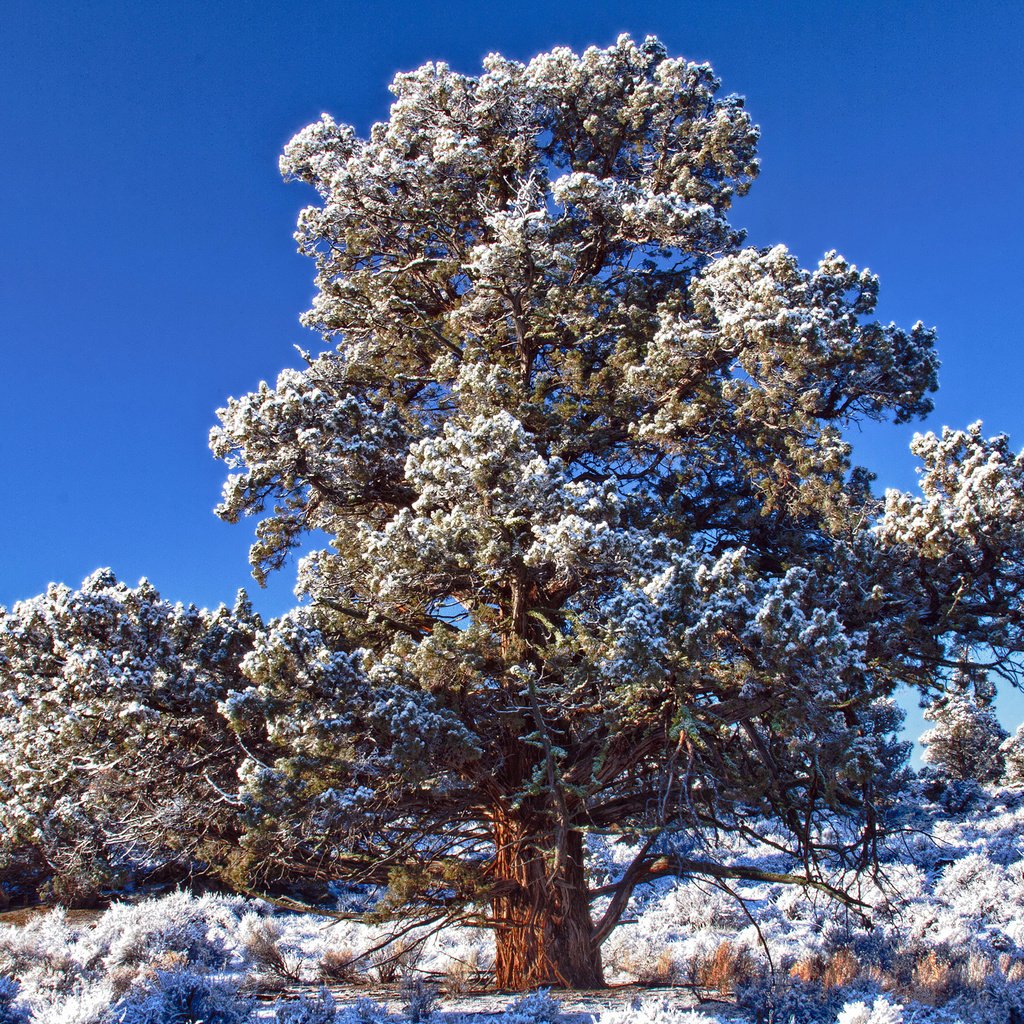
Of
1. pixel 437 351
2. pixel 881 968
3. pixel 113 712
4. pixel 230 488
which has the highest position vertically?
pixel 437 351

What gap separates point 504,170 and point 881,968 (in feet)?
37.2

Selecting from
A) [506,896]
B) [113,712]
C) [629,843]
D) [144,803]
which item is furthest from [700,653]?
[144,803]

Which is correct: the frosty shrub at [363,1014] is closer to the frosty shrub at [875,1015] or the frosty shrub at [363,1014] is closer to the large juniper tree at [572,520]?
the large juniper tree at [572,520]

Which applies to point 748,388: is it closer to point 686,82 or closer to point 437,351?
point 437,351

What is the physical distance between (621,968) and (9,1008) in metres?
8.02

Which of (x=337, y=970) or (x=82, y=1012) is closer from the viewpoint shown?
(x=82, y=1012)

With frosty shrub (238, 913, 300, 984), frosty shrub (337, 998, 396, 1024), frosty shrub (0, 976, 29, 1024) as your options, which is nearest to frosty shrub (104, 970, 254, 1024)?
frosty shrub (0, 976, 29, 1024)

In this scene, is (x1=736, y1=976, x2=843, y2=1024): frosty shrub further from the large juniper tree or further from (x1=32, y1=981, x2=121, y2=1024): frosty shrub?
(x1=32, y1=981, x2=121, y2=1024): frosty shrub

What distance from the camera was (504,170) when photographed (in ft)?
39.1

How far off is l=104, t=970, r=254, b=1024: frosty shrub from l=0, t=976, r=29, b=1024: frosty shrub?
0.66 metres

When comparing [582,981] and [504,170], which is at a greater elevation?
[504,170]

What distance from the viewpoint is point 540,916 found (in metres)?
8.86

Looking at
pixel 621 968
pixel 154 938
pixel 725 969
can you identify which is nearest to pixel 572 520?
pixel 725 969

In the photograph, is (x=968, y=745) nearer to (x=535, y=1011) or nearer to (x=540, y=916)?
(x=540, y=916)
